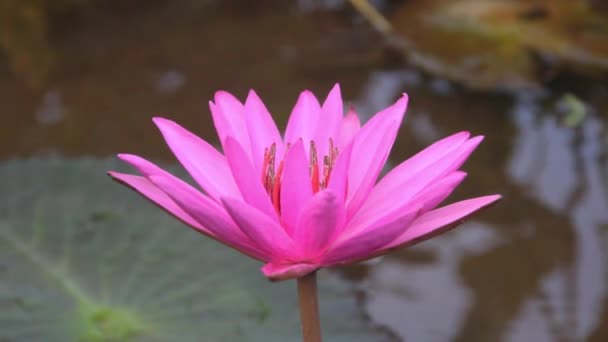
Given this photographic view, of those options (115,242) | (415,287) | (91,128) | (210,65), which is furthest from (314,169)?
(210,65)

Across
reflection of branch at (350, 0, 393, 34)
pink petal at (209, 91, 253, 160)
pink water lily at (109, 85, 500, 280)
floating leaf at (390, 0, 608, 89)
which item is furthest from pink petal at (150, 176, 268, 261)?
reflection of branch at (350, 0, 393, 34)

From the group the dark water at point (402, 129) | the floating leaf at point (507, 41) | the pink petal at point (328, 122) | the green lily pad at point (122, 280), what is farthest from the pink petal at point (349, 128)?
the floating leaf at point (507, 41)

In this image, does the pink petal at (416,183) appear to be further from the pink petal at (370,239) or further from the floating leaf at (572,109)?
the floating leaf at (572,109)

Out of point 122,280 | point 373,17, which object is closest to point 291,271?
point 122,280

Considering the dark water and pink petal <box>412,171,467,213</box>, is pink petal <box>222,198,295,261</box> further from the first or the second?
the dark water

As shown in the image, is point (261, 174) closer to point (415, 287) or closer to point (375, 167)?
point (375, 167)
